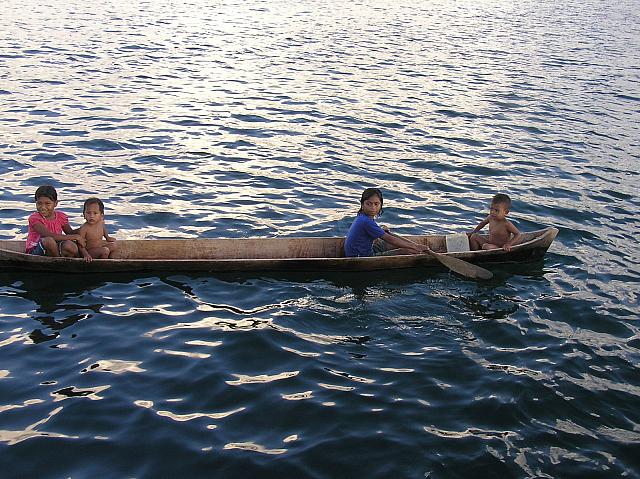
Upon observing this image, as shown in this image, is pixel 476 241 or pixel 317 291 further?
pixel 476 241

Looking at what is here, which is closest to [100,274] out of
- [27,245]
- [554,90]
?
[27,245]

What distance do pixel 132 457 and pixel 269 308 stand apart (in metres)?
3.10

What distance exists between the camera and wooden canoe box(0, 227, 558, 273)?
9359 mm

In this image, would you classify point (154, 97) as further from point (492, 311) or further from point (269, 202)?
point (492, 311)

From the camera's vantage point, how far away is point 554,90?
888 inches

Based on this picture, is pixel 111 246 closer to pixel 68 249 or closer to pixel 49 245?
pixel 68 249

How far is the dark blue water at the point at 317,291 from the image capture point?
650 cm

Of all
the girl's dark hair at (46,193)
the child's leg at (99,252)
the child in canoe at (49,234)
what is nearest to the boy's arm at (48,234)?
the child in canoe at (49,234)

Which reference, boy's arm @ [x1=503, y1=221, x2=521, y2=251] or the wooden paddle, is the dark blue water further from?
boy's arm @ [x1=503, y1=221, x2=521, y2=251]

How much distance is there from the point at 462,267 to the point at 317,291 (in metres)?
1.99

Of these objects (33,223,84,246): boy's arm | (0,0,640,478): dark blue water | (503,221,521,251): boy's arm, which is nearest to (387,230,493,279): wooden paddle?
(0,0,640,478): dark blue water

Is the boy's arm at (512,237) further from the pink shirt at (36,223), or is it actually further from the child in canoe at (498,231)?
the pink shirt at (36,223)

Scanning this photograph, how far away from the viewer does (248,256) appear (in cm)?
1026

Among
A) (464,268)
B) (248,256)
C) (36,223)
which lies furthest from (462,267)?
(36,223)
